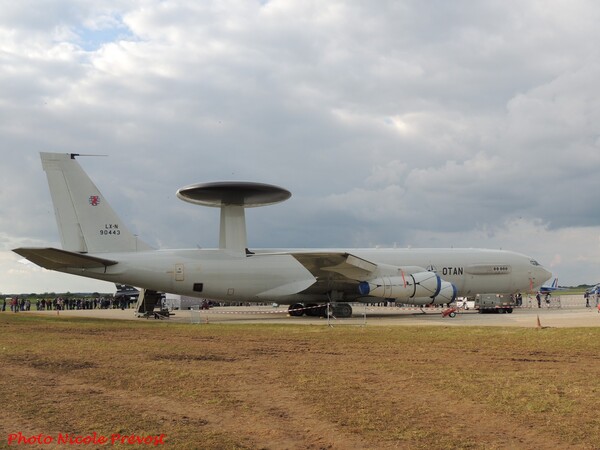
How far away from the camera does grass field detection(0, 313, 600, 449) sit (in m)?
6.57

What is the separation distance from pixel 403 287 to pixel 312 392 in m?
22.4

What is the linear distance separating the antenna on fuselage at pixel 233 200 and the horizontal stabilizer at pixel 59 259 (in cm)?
604

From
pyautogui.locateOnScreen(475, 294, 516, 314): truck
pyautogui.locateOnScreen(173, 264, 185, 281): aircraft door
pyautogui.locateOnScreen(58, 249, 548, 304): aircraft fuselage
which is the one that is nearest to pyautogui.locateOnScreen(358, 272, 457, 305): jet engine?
pyautogui.locateOnScreen(58, 249, 548, 304): aircraft fuselage

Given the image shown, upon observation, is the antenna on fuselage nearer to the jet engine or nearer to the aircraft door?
the aircraft door

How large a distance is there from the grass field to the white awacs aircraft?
13234 mm

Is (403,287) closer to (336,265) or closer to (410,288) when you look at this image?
(410,288)

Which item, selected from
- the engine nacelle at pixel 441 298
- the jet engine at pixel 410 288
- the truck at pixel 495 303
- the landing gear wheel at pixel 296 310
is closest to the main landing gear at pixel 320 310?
the landing gear wheel at pixel 296 310

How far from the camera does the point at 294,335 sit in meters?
19.1

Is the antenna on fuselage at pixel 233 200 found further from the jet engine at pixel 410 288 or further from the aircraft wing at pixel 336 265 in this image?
the jet engine at pixel 410 288

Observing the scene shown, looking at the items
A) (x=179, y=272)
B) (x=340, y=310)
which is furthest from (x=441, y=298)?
(x=179, y=272)

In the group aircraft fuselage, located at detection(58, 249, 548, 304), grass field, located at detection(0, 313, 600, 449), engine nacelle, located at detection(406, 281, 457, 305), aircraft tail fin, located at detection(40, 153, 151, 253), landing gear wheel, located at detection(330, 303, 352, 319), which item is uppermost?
aircraft tail fin, located at detection(40, 153, 151, 253)

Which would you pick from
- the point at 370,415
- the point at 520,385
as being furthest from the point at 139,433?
the point at 520,385

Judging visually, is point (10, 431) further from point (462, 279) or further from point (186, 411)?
point (462, 279)

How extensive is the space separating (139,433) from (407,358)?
7731 millimetres
